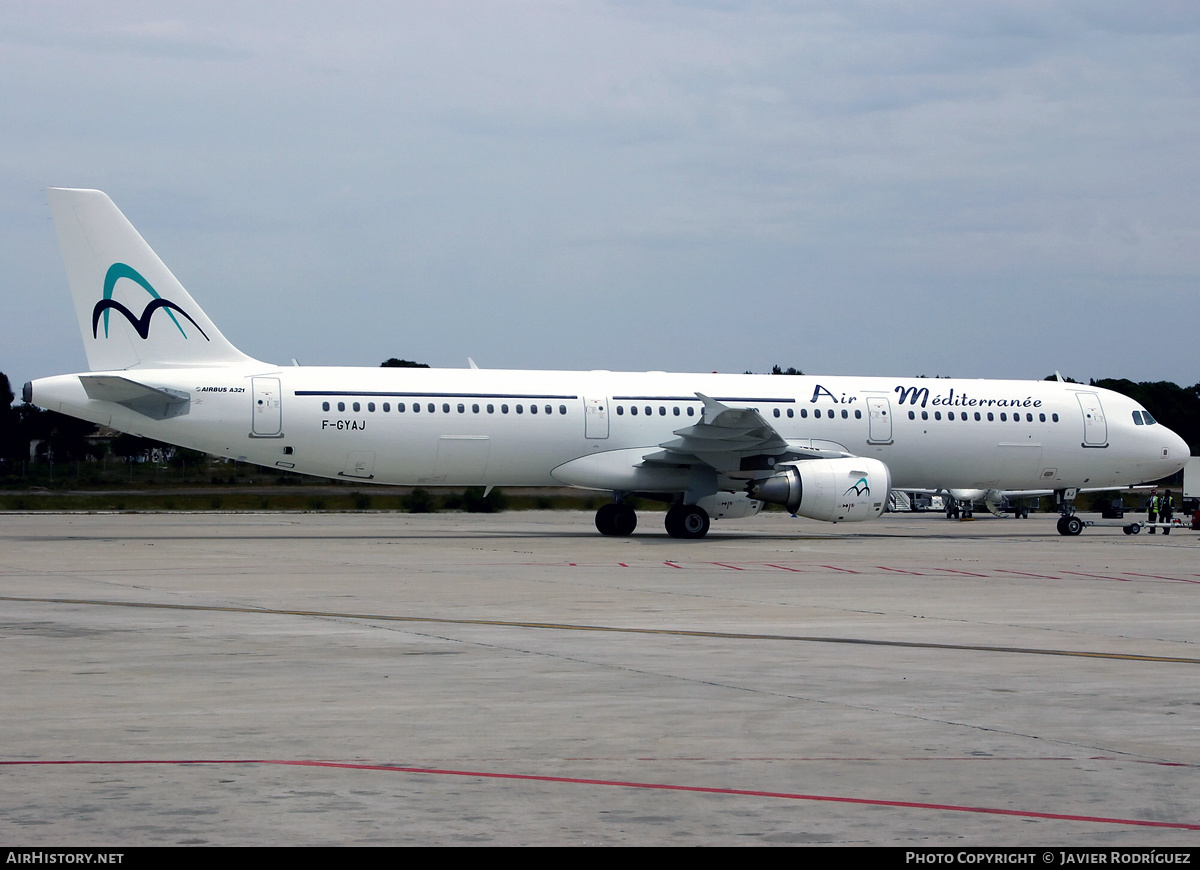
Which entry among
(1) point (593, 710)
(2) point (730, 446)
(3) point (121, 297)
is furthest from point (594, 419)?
(1) point (593, 710)

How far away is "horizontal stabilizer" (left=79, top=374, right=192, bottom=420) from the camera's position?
1014 inches

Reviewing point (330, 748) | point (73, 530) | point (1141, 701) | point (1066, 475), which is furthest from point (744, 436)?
point (330, 748)

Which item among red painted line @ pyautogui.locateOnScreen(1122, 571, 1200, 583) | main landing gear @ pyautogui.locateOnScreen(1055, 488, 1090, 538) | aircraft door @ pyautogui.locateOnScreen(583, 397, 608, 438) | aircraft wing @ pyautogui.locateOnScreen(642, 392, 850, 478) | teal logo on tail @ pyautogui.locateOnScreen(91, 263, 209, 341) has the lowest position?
red painted line @ pyautogui.locateOnScreen(1122, 571, 1200, 583)

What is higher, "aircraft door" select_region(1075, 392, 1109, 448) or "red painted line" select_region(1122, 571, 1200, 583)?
"aircraft door" select_region(1075, 392, 1109, 448)

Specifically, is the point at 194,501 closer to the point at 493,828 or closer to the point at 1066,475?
the point at 1066,475

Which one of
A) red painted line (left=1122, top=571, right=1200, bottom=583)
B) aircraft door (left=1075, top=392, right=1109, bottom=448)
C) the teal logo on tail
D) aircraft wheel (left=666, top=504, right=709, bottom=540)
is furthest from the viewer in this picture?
→ aircraft door (left=1075, top=392, right=1109, bottom=448)

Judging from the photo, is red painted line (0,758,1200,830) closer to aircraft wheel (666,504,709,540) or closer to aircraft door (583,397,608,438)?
aircraft wheel (666,504,709,540)

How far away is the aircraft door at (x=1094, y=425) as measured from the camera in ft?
108

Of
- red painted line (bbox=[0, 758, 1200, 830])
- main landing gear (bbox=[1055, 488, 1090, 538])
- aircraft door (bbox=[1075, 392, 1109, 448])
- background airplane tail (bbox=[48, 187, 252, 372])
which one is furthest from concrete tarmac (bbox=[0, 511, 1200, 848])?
main landing gear (bbox=[1055, 488, 1090, 538])

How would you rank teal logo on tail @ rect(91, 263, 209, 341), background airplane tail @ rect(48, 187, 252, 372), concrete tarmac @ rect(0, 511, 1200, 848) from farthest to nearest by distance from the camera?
teal logo on tail @ rect(91, 263, 209, 341) → background airplane tail @ rect(48, 187, 252, 372) → concrete tarmac @ rect(0, 511, 1200, 848)

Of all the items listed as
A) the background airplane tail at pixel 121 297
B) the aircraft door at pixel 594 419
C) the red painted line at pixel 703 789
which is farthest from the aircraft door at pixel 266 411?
the red painted line at pixel 703 789

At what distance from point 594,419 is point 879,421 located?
692 centimetres

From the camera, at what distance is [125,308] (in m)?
26.9

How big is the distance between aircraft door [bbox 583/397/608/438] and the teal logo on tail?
28.6ft
